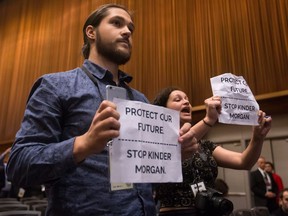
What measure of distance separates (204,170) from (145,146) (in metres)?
0.85

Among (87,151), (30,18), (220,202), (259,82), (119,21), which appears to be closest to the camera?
(87,151)

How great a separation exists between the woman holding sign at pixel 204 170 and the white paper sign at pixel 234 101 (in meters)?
0.04

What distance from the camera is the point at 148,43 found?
5.67 m

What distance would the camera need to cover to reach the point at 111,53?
1.17 meters

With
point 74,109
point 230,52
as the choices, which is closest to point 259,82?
point 230,52

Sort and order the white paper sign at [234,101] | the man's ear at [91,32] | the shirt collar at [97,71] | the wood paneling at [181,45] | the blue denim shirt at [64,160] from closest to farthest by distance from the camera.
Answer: the blue denim shirt at [64,160], the shirt collar at [97,71], the man's ear at [91,32], the white paper sign at [234,101], the wood paneling at [181,45]

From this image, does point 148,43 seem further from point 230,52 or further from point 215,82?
point 215,82

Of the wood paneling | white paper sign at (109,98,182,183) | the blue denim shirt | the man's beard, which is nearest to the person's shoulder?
the blue denim shirt

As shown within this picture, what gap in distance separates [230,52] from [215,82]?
3.32 meters

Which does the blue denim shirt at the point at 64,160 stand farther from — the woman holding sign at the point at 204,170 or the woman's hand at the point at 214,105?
the woman's hand at the point at 214,105

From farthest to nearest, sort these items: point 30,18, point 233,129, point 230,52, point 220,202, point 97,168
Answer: point 30,18 → point 233,129 → point 230,52 → point 220,202 → point 97,168

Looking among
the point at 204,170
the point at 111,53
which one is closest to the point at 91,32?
the point at 111,53

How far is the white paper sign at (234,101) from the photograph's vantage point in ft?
4.74

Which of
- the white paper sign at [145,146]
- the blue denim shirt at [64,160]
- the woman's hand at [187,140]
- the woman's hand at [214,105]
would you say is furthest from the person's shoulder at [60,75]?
the woman's hand at [214,105]
